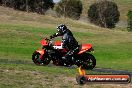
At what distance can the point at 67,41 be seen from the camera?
70.7ft

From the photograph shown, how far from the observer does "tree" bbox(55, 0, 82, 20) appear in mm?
80625

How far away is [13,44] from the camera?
3794 centimetres

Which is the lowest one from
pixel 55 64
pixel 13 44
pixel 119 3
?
pixel 119 3

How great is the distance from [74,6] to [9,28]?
1421 inches

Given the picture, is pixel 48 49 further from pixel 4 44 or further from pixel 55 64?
pixel 4 44

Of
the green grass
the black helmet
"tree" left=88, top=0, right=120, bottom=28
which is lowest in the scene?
"tree" left=88, top=0, right=120, bottom=28

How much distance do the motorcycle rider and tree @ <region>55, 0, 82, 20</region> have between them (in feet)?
192

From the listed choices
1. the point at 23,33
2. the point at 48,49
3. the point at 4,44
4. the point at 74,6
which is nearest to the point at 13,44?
the point at 4,44

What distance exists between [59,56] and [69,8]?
5846 centimetres

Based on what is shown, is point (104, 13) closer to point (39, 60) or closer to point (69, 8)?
point (69, 8)

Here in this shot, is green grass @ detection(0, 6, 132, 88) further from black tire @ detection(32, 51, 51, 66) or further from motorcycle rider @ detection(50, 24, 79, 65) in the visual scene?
motorcycle rider @ detection(50, 24, 79, 65)

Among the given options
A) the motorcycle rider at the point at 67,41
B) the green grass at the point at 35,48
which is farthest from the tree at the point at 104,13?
the motorcycle rider at the point at 67,41

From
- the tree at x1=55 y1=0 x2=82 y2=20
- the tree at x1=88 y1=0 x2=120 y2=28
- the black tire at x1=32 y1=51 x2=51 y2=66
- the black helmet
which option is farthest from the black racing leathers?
the tree at x1=88 y1=0 x2=120 y2=28

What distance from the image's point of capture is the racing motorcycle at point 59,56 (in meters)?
21.9
